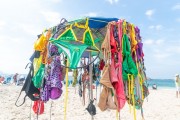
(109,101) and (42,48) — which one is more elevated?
(42,48)

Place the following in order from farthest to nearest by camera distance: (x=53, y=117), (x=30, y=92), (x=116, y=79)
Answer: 1. (x=53, y=117)
2. (x=30, y=92)
3. (x=116, y=79)

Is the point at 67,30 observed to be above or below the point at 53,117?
above

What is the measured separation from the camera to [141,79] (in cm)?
464

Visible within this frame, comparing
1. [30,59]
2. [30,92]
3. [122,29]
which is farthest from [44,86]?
[122,29]

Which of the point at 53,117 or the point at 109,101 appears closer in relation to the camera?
the point at 109,101

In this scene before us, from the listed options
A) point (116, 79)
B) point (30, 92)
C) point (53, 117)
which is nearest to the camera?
point (116, 79)

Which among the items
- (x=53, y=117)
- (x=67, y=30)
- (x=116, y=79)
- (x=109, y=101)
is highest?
(x=67, y=30)

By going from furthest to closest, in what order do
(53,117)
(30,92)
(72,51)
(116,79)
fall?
(53,117), (30,92), (72,51), (116,79)

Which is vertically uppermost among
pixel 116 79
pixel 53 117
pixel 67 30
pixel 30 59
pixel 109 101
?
pixel 67 30

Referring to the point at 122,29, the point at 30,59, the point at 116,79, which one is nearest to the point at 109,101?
the point at 116,79

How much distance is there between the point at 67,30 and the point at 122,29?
106 centimetres

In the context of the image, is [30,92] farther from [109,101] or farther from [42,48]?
[109,101]

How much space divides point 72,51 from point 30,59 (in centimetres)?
156

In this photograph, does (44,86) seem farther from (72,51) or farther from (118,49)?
(118,49)
